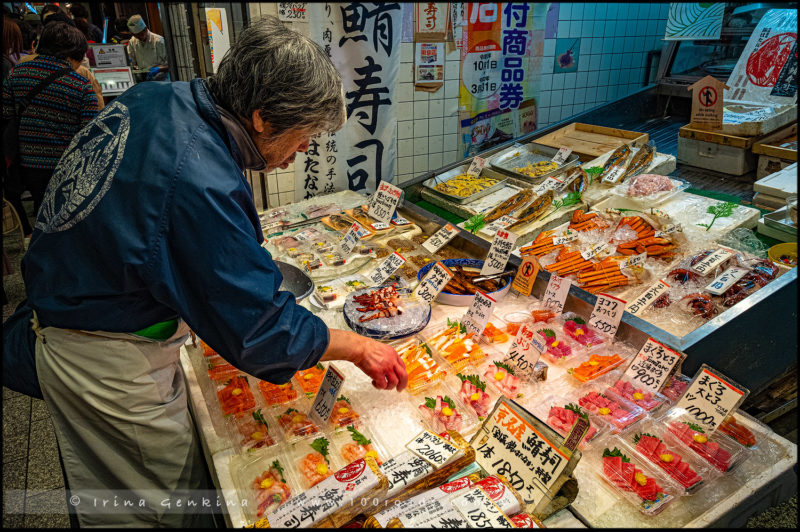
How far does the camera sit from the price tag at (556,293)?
99.6 inches

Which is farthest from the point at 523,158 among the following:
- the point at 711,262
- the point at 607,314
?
the point at 607,314

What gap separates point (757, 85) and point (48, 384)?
4.90 metres

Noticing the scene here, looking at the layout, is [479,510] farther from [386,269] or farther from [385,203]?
[385,203]

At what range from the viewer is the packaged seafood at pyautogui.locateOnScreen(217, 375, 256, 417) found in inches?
81.5

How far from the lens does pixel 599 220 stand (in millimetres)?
3451

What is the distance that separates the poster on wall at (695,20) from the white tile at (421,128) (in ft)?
8.48

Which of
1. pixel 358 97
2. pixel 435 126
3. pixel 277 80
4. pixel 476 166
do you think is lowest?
pixel 476 166

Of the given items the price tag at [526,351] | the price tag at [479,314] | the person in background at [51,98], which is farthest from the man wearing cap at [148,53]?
the price tag at [526,351]

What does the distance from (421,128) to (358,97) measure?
133 cm

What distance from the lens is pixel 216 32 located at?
392 cm

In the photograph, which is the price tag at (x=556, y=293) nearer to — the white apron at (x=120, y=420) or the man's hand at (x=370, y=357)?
the man's hand at (x=370, y=357)

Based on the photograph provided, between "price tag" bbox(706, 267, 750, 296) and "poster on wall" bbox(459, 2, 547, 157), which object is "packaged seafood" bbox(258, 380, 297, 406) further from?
"poster on wall" bbox(459, 2, 547, 157)

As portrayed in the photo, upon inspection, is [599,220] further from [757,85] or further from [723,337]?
[757,85]

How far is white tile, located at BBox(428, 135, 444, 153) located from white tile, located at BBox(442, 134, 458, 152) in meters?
0.03
